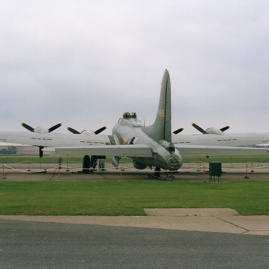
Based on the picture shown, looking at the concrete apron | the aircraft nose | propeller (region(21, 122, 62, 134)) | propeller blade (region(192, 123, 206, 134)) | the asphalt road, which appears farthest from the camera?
propeller blade (region(192, 123, 206, 134))

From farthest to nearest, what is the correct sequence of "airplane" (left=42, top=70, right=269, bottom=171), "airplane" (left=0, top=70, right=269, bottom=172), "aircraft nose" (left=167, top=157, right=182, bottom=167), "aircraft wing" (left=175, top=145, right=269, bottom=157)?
"aircraft wing" (left=175, top=145, right=269, bottom=157)
"airplane" (left=0, top=70, right=269, bottom=172)
"airplane" (left=42, top=70, right=269, bottom=171)
"aircraft nose" (left=167, top=157, right=182, bottom=167)

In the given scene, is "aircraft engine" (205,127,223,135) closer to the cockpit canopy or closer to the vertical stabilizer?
the cockpit canopy

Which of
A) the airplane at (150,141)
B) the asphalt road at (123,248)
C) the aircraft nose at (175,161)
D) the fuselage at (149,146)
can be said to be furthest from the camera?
the airplane at (150,141)

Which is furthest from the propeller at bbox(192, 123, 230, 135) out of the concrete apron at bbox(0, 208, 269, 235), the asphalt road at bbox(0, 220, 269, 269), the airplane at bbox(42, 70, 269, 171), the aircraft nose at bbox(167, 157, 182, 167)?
the asphalt road at bbox(0, 220, 269, 269)

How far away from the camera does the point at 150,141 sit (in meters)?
24.8

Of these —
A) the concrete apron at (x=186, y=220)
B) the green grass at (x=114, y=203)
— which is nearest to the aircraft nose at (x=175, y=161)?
the green grass at (x=114, y=203)

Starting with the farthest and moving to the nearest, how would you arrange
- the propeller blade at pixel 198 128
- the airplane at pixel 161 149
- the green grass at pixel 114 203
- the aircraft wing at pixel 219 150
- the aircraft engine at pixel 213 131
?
the propeller blade at pixel 198 128 → the aircraft engine at pixel 213 131 → the aircraft wing at pixel 219 150 → the airplane at pixel 161 149 → the green grass at pixel 114 203

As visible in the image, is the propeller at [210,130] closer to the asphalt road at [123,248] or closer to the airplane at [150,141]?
the airplane at [150,141]

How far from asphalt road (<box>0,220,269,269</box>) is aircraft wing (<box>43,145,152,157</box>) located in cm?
1353

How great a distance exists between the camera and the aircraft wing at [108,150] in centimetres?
2197

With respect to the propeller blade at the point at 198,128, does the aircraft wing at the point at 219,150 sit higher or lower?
lower

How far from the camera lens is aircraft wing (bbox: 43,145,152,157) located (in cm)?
2197

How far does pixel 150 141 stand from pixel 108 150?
11.7 feet

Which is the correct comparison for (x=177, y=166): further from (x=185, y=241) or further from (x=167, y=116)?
(x=185, y=241)
